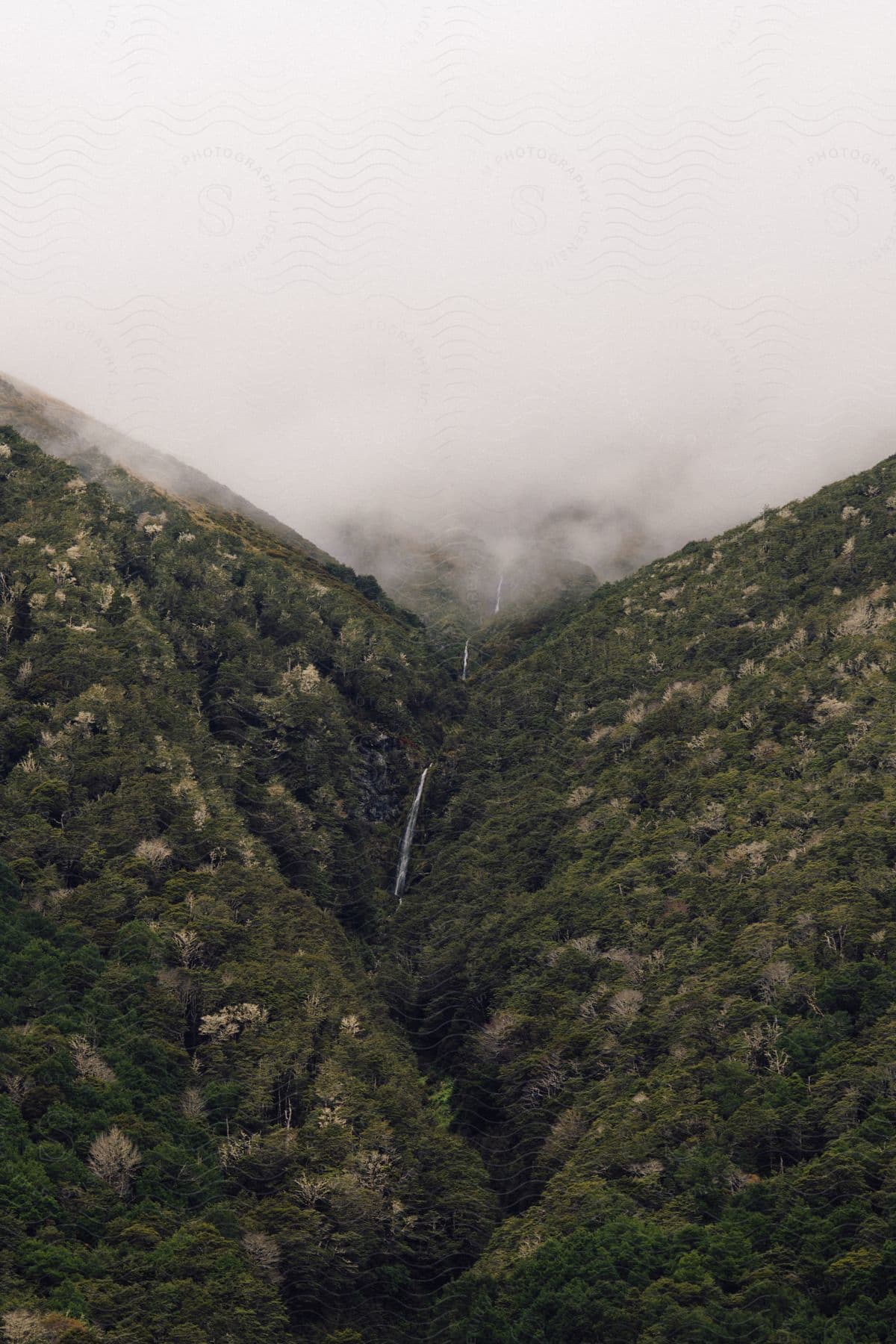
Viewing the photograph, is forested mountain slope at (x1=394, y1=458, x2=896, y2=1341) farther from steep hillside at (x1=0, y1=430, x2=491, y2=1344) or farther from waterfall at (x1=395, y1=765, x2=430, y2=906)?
steep hillside at (x1=0, y1=430, x2=491, y2=1344)

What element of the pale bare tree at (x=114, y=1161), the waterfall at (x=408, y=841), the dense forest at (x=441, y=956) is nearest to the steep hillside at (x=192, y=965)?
the pale bare tree at (x=114, y=1161)

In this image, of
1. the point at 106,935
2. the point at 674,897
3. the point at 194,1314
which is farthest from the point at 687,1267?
the point at 106,935

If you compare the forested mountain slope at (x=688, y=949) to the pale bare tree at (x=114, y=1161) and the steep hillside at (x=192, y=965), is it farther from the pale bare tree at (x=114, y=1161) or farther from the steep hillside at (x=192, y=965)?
the pale bare tree at (x=114, y=1161)

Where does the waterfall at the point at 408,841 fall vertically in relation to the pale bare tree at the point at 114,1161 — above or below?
above

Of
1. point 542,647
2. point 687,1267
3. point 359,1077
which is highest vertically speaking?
point 542,647

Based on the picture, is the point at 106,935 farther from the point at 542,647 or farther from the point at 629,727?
the point at 542,647

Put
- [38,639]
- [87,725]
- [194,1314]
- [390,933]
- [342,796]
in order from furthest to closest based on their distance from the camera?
[342,796] → [390,933] → [38,639] → [87,725] → [194,1314]
